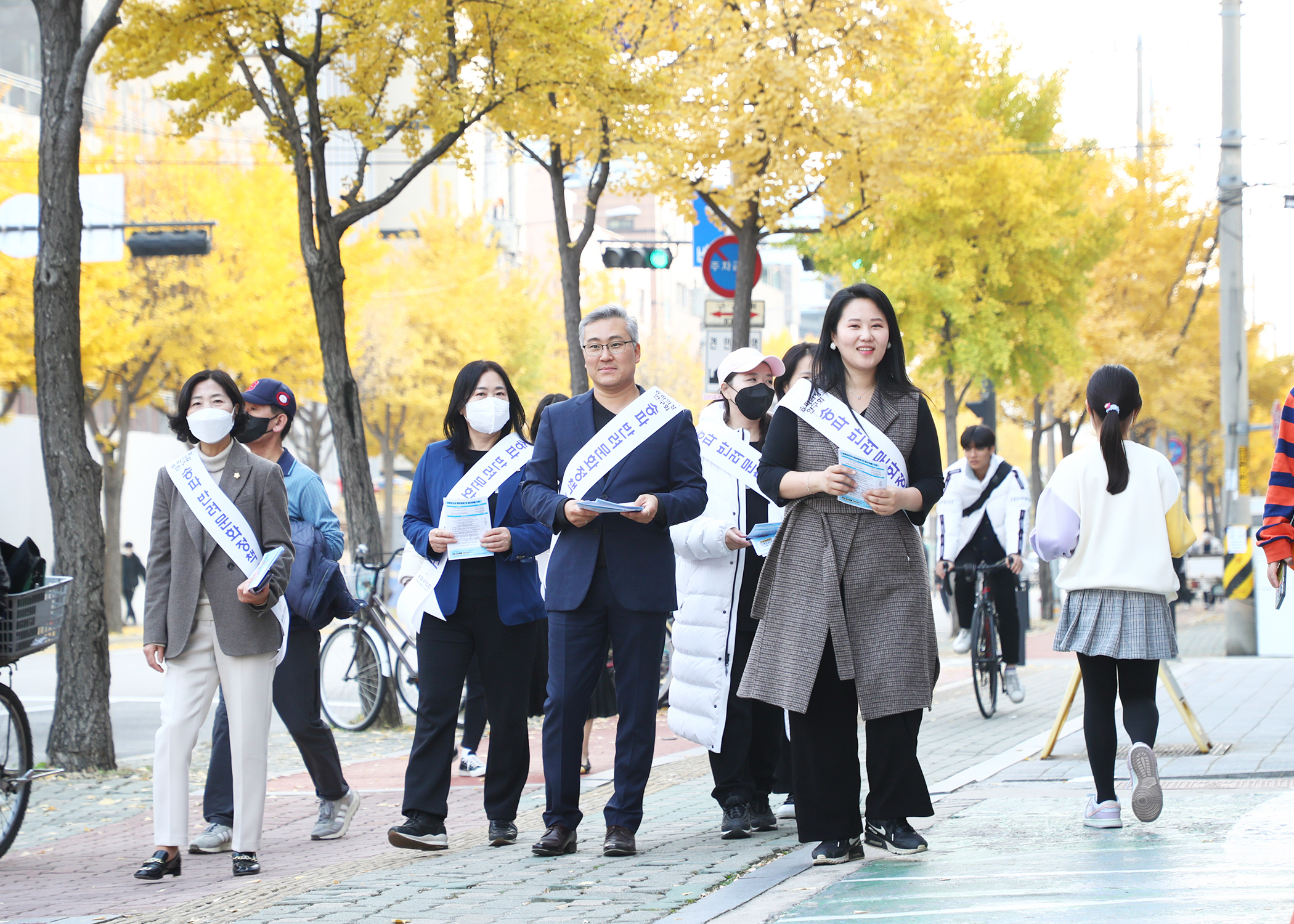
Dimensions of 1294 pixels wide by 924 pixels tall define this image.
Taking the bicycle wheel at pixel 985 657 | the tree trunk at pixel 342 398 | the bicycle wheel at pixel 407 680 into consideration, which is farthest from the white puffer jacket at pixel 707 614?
the bicycle wheel at pixel 985 657

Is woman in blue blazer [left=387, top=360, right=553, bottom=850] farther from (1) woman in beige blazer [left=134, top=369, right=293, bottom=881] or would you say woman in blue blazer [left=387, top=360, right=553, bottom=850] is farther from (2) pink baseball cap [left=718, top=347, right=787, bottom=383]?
(2) pink baseball cap [left=718, top=347, right=787, bottom=383]

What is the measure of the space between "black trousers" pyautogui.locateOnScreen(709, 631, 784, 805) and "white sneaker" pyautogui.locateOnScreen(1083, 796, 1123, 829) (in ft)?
4.14

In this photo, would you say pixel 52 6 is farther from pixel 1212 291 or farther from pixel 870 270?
pixel 1212 291

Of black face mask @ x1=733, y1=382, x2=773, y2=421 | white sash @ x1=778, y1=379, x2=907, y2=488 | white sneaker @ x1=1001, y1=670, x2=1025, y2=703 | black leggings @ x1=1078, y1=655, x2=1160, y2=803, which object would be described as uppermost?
black face mask @ x1=733, y1=382, x2=773, y2=421

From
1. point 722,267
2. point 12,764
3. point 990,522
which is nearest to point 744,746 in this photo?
point 12,764

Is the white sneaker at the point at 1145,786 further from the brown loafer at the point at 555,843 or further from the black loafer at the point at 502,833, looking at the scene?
the black loafer at the point at 502,833

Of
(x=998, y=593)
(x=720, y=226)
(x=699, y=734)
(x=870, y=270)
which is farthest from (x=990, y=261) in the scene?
(x=699, y=734)

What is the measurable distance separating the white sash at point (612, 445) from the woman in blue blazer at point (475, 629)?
0.39 meters

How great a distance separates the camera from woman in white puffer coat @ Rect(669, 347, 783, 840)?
627 cm

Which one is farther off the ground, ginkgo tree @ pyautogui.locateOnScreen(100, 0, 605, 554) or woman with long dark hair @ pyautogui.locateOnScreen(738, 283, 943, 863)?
ginkgo tree @ pyautogui.locateOnScreen(100, 0, 605, 554)

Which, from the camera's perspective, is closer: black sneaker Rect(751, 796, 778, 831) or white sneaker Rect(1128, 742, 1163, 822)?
white sneaker Rect(1128, 742, 1163, 822)

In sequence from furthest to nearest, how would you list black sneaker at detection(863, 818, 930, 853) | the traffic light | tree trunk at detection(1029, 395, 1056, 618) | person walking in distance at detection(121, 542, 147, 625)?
person walking in distance at detection(121, 542, 147, 625) < tree trunk at detection(1029, 395, 1056, 618) < the traffic light < black sneaker at detection(863, 818, 930, 853)

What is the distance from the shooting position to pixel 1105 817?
6047mm

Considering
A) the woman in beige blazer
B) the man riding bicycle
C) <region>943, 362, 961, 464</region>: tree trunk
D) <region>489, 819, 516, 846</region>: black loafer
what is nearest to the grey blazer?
the woman in beige blazer
